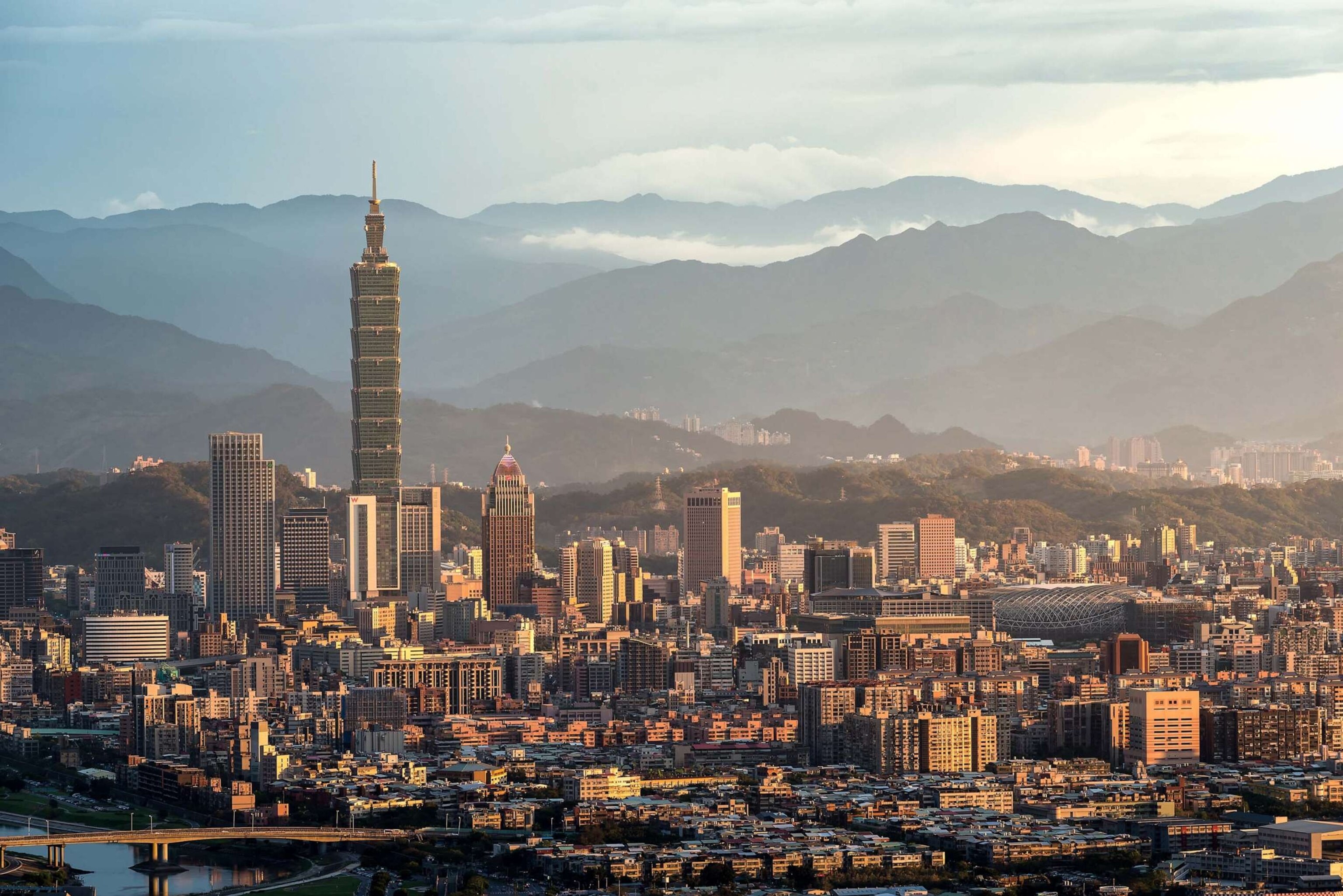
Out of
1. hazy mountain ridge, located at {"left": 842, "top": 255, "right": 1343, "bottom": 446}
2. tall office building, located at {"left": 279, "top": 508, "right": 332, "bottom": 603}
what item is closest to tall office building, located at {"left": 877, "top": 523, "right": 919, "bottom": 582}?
tall office building, located at {"left": 279, "top": 508, "right": 332, "bottom": 603}

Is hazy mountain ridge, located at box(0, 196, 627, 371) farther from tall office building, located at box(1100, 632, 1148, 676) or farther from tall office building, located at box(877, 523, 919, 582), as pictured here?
tall office building, located at box(1100, 632, 1148, 676)

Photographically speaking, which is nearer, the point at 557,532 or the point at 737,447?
the point at 557,532

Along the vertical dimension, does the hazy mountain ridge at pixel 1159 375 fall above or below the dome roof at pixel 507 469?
above

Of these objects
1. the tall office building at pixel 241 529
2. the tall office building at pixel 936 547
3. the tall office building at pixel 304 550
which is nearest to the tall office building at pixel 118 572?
the tall office building at pixel 241 529

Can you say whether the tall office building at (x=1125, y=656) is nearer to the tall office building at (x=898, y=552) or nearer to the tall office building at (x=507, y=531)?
the tall office building at (x=507, y=531)

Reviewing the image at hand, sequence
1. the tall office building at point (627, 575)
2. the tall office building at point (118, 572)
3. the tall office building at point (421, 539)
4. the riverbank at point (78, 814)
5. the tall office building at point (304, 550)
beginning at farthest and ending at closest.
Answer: the tall office building at point (421, 539)
the tall office building at point (304, 550)
the tall office building at point (118, 572)
the tall office building at point (627, 575)
the riverbank at point (78, 814)

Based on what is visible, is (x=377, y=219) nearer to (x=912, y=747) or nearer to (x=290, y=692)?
(x=290, y=692)

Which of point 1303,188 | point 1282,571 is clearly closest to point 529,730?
point 1282,571
